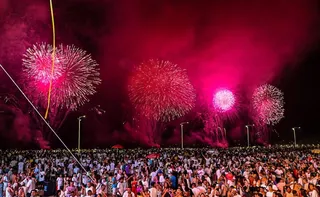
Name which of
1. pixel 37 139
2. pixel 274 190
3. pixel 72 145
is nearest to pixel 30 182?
pixel 274 190

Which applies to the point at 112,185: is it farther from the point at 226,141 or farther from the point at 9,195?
the point at 226,141

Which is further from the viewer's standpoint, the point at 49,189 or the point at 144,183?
the point at 49,189

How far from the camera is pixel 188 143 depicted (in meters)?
90.8

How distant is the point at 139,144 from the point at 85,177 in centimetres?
7339

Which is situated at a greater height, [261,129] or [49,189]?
[261,129]

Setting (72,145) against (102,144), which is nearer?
(72,145)

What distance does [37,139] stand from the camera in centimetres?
6756

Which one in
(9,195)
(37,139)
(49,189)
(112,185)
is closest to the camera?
(9,195)

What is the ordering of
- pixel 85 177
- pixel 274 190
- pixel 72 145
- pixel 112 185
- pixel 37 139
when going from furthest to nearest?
pixel 72 145 → pixel 37 139 → pixel 85 177 → pixel 112 185 → pixel 274 190

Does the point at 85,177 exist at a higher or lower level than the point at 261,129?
lower

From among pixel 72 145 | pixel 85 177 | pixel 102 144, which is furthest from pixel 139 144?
pixel 85 177

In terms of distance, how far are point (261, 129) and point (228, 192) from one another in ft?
286

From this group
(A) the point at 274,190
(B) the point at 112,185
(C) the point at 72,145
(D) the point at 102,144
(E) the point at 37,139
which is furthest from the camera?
(D) the point at 102,144

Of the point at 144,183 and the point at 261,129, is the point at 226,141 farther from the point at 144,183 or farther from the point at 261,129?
the point at 144,183
